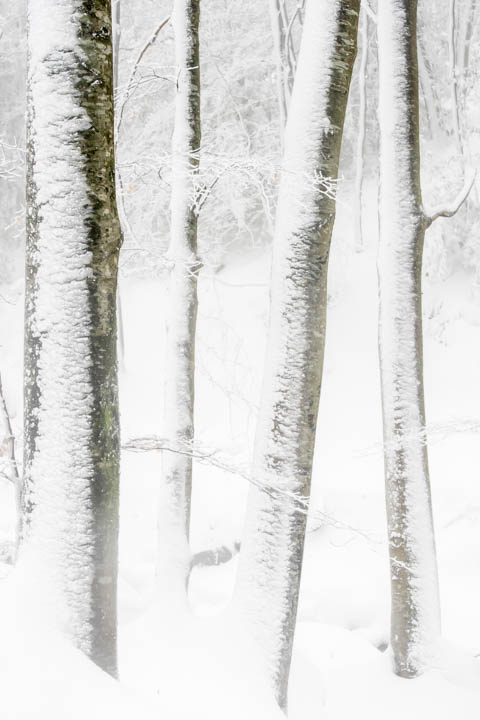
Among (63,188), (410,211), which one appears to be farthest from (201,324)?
(63,188)

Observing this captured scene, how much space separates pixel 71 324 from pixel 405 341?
3.91 meters

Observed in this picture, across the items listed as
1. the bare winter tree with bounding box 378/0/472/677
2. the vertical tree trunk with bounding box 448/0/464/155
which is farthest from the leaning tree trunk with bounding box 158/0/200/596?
the vertical tree trunk with bounding box 448/0/464/155

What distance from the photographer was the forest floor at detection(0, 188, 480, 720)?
3.39 metres

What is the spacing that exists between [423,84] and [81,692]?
783 inches

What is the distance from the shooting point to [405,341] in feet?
Answer: 19.9

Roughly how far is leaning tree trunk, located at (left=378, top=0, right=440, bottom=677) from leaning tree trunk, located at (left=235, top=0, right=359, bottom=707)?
1546 millimetres

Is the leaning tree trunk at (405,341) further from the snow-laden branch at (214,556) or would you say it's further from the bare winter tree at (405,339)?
the snow-laden branch at (214,556)

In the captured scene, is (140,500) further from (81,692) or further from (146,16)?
(146,16)

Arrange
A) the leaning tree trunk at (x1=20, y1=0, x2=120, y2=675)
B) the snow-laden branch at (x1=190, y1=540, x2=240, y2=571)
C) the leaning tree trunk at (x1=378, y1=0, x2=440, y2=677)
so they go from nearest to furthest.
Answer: the leaning tree trunk at (x1=20, y1=0, x2=120, y2=675)
the leaning tree trunk at (x1=378, y1=0, x2=440, y2=677)
the snow-laden branch at (x1=190, y1=540, x2=240, y2=571)

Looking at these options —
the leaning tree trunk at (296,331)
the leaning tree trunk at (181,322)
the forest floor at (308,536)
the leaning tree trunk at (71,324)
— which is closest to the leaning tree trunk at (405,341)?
the forest floor at (308,536)

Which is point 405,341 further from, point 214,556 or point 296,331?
point 214,556

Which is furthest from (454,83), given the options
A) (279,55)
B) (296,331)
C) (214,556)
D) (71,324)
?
(71,324)

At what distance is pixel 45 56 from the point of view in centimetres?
292

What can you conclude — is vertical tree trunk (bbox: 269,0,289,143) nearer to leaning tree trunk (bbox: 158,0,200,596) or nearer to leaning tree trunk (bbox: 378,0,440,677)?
leaning tree trunk (bbox: 158,0,200,596)
